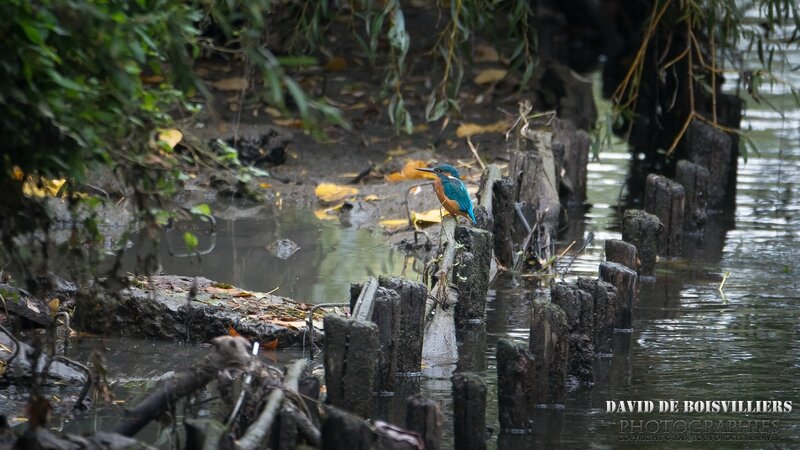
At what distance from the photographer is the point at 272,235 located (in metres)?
10.6

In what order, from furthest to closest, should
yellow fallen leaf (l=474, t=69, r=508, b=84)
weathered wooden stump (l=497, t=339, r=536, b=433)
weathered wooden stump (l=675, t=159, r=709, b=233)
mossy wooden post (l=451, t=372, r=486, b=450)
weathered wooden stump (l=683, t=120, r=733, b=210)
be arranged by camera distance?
1. yellow fallen leaf (l=474, t=69, r=508, b=84)
2. weathered wooden stump (l=683, t=120, r=733, b=210)
3. weathered wooden stump (l=675, t=159, r=709, b=233)
4. weathered wooden stump (l=497, t=339, r=536, b=433)
5. mossy wooden post (l=451, t=372, r=486, b=450)

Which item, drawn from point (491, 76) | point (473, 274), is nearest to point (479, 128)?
point (491, 76)

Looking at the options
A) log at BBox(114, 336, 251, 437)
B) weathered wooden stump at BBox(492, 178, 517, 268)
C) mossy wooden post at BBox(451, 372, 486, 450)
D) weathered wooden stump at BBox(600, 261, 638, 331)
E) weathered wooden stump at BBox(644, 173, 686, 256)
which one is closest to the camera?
log at BBox(114, 336, 251, 437)

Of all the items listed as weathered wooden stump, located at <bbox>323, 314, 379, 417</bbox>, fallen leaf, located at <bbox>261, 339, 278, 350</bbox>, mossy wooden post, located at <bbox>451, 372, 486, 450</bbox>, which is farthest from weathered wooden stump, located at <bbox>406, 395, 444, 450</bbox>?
fallen leaf, located at <bbox>261, 339, 278, 350</bbox>

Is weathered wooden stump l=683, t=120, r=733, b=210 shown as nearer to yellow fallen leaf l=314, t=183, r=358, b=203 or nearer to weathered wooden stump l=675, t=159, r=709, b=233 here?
weathered wooden stump l=675, t=159, r=709, b=233

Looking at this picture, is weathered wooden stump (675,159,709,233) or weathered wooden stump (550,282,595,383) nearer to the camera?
weathered wooden stump (550,282,595,383)

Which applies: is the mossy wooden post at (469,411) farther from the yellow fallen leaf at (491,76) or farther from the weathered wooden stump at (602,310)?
the yellow fallen leaf at (491,76)

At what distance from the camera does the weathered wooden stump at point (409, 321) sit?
21.9 ft

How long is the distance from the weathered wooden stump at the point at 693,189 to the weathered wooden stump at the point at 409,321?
4.82 metres

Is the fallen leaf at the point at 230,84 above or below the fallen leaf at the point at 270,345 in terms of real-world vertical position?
above

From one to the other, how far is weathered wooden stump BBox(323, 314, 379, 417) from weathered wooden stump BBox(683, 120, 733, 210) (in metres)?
6.92

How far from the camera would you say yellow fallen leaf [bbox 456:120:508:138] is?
12.9 meters

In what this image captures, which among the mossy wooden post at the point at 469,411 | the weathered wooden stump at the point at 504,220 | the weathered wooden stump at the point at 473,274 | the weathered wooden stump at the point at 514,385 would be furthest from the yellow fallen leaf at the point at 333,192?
the mossy wooden post at the point at 469,411

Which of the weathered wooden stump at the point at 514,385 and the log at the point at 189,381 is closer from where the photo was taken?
the log at the point at 189,381
